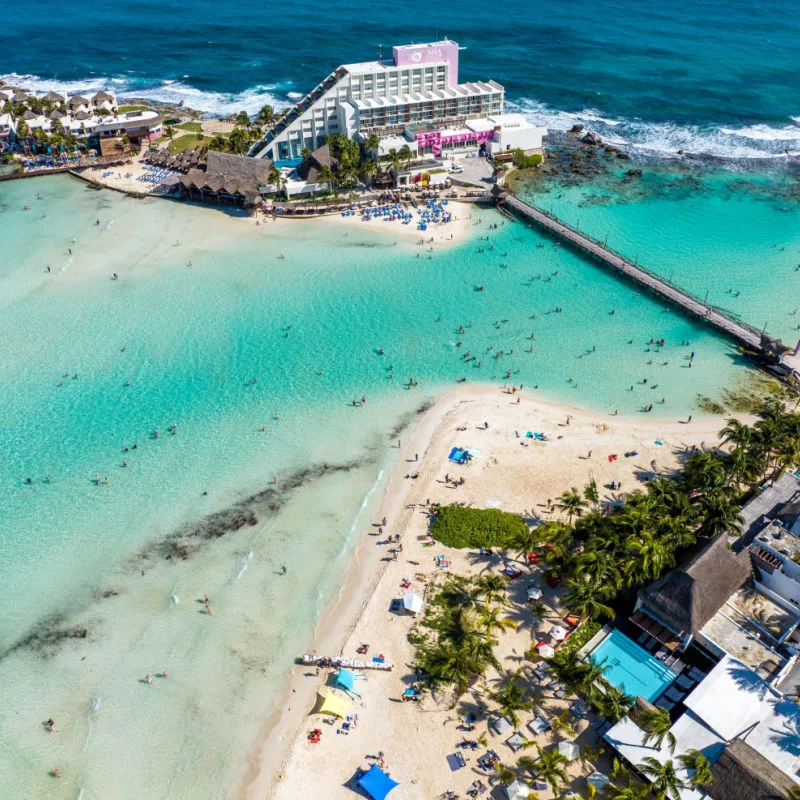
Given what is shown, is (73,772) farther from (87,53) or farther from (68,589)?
(87,53)

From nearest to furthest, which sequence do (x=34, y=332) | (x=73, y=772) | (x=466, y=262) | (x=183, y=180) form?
(x=73, y=772), (x=34, y=332), (x=466, y=262), (x=183, y=180)

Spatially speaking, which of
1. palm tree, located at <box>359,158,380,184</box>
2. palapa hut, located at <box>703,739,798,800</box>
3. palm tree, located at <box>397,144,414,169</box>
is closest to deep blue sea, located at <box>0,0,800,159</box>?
palm tree, located at <box>397,144,414,169</box>

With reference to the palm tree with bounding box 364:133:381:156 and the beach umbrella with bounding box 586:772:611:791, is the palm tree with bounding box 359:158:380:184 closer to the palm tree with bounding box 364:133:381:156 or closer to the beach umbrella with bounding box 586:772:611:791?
the palm tree with bounding box 364:133:381:156

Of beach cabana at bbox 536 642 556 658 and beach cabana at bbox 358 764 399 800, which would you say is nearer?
beach cabana at bbox 358 764 399 800

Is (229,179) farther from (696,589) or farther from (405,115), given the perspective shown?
(696,589)

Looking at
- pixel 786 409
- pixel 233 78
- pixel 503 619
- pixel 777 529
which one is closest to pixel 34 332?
pixel 503 619
